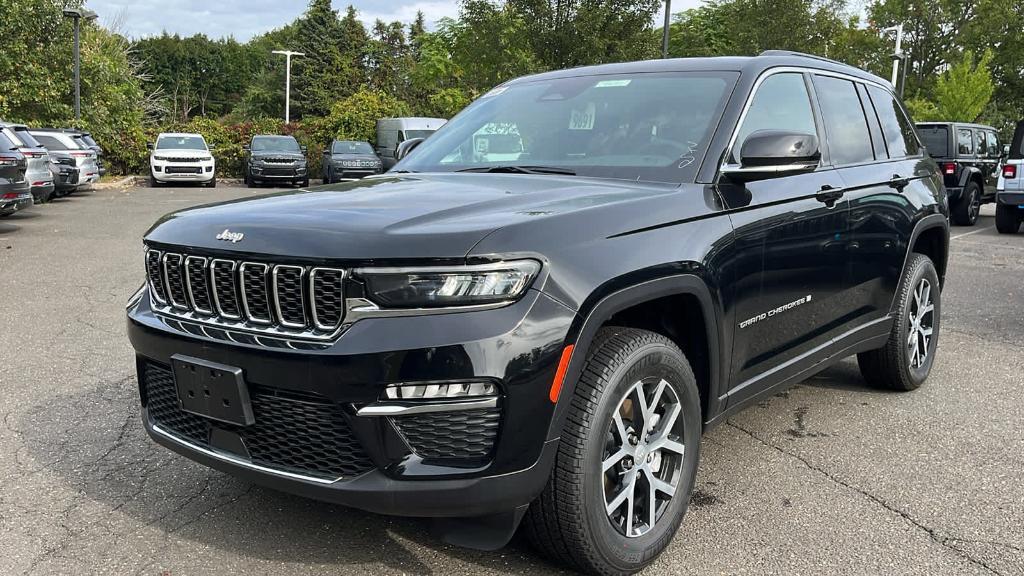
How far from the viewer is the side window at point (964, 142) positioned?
16.8 metres

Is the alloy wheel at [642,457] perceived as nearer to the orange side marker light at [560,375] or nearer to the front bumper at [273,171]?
the orange side marker light at [560,375]

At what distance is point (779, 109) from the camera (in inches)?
152

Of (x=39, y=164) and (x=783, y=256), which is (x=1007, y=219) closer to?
(x=783, y=256)

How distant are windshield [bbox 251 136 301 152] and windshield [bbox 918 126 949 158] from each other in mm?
18097

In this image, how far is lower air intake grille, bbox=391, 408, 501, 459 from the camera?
7.89ft

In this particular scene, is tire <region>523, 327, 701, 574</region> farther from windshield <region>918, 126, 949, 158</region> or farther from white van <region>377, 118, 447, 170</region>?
white van <region>377, 118, 447, 170</region>

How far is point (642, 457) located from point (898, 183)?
9.01ft

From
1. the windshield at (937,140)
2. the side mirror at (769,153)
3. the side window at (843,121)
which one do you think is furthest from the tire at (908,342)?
the windshield at (937,140)

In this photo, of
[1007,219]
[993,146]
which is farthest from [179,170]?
[993,146]

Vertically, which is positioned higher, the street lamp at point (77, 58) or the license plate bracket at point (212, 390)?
the street lamp at point (77, 58)

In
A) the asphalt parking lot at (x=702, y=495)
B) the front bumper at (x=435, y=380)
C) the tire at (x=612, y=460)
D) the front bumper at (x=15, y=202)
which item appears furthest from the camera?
the front bumper at (x=15, y=202)

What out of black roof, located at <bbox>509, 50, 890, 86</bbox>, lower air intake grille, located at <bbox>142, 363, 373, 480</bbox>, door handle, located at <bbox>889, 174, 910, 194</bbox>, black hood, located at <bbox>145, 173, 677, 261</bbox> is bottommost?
lower air intake grille, located at <bbox>142, 363, 373, 480</bbox>

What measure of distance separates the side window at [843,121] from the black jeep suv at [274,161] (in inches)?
918

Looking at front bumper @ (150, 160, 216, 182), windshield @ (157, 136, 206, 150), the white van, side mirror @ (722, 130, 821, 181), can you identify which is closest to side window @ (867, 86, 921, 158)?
side mirror @ (722, 130, 821, 181)
